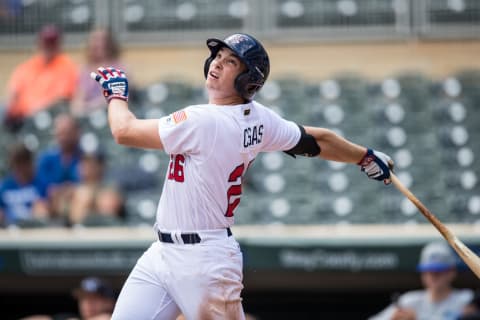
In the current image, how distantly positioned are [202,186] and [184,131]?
0.71 ft

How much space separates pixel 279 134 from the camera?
412 cm

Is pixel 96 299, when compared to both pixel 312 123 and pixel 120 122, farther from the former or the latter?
pixel 312 123

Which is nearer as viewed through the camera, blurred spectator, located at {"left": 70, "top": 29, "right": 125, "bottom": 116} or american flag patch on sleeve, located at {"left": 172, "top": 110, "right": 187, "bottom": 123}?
american flag patch on sleeve, located at {"left": 172, "top": 110, "right": 187, "bottom": 123}

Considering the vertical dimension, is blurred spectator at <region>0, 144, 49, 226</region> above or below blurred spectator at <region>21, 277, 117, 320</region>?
above

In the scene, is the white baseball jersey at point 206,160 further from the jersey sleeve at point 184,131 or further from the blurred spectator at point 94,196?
the blurred spectator at point 94,196

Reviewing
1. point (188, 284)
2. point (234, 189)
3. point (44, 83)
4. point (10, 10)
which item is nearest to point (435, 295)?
point (234, 189)

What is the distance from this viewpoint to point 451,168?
25.7ft

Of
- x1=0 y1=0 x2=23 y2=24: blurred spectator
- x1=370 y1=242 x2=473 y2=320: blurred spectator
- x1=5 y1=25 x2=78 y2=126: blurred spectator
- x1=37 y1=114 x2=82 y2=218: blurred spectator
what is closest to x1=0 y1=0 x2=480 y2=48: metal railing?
x1=0 y1=0 x2=23 y2=24: blurred spectator

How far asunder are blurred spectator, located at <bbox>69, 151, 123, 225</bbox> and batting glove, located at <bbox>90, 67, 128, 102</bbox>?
305 cm

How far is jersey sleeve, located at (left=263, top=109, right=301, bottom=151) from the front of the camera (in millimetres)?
4070

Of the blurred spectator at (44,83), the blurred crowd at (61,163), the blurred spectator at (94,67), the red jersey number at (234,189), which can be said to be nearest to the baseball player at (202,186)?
the red jersey number at (234,189)

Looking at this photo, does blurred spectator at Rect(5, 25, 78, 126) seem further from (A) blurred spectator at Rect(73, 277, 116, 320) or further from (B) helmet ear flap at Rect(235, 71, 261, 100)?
(B) helmet ear flap at Rect(235, 71, 261, 100)

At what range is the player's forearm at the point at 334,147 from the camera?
4324mm

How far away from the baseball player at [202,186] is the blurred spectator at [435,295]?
88.9 inches
